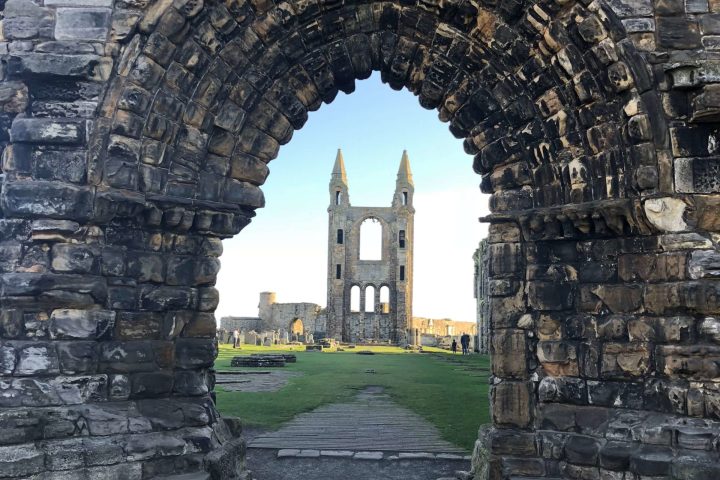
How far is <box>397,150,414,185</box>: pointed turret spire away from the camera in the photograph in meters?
59.8

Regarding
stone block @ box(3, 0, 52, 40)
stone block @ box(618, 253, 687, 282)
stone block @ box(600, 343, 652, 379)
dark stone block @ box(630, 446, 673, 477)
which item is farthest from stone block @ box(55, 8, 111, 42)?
dark stone block @ box(630, 446, 673, 477)

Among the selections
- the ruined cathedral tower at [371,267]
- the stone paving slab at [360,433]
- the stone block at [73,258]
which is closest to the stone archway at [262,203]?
the stone block at [73,258]

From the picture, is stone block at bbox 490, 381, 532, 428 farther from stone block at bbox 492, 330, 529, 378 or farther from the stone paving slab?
the stone paving slab

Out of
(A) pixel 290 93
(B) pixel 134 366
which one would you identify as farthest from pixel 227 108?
(B) pixel 134 366

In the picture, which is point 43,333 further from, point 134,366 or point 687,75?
point 687,75

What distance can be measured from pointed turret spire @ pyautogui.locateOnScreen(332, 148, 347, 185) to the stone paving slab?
50.3 m

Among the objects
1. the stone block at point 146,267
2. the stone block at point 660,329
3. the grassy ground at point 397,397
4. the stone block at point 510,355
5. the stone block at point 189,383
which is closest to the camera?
the stone block at point 660,329

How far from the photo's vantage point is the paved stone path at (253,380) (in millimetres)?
13438

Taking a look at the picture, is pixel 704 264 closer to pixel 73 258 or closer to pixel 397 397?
pixel 73 258

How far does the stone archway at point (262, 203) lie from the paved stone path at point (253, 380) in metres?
7.58

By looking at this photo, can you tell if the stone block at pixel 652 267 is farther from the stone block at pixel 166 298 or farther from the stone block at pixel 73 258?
the stone block at pixel 73 258

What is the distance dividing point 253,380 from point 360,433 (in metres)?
7.42

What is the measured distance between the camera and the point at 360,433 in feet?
28.2

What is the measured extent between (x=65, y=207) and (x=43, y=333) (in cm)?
114
